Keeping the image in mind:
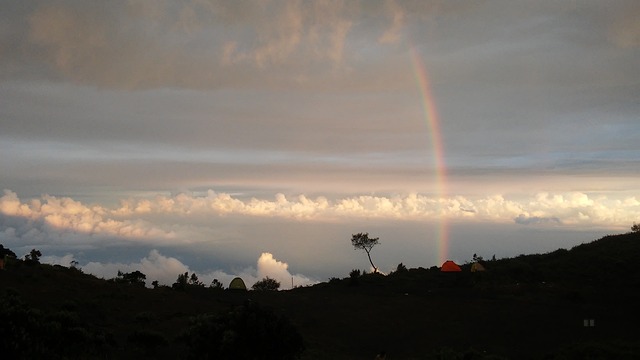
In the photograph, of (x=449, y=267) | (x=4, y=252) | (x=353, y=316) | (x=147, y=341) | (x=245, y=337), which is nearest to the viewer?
(x=245, y=337)

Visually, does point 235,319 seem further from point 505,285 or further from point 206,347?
point 505,285

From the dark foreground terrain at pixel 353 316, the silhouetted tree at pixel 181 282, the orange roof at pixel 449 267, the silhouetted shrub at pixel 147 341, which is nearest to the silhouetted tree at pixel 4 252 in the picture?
the dark foreground terrain at pixel 353 316

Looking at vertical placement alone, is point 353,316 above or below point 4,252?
below

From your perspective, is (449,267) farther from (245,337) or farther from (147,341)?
(245,337)

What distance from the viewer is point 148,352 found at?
2509 centimetres

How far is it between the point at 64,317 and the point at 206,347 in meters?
11.0

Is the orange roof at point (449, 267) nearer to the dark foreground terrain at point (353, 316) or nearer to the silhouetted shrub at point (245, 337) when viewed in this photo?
the dark foreground terrain at point (353, 316)

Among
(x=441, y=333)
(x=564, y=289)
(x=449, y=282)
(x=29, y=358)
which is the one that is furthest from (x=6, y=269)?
(x=564, y=289)

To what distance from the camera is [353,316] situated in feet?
130

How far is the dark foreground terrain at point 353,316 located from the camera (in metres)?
18.6

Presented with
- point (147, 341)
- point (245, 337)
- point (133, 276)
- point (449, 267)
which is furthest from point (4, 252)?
point (449, 267)

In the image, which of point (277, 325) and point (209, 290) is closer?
point (277, 325)

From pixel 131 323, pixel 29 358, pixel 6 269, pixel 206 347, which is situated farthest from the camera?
pixel 6 269

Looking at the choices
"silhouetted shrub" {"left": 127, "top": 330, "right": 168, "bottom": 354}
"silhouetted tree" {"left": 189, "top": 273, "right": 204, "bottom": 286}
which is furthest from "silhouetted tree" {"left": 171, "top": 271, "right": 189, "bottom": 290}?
"silhouetted shrub" {"left": 127, "top": 330, "right": 168, "bottom": 354}
